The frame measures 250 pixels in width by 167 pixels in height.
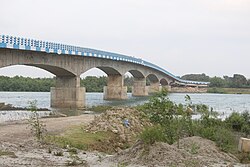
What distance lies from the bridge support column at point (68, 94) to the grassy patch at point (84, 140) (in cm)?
2970

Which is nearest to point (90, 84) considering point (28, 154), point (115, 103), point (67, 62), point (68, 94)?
point (115, 103)

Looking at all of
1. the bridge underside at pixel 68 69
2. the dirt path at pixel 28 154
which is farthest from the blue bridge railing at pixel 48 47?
the dirt path at pixel 28 154

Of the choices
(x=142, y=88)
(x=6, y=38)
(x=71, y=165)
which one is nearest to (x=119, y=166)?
(x=71, y=165)

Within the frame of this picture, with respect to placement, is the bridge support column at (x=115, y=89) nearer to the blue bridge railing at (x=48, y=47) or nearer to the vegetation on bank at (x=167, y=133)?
the blue bridge railing at (x=48, y=47)

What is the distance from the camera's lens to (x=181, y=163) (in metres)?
13.0

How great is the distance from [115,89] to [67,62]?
27.7 metres

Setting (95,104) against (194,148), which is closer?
(194,148)

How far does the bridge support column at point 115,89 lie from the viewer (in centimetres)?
7719

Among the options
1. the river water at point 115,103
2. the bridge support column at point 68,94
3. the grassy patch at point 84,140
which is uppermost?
the bridge support column at point 68,94

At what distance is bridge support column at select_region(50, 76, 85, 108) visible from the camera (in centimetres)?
5272

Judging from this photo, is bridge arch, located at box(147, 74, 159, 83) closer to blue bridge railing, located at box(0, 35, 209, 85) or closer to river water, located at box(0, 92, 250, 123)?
river water, located at box(0, 92, 250, 123)

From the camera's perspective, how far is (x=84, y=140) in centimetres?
2033

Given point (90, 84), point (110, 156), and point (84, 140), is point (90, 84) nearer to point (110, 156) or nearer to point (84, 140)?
point (84, 140)

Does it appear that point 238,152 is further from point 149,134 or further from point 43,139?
point 43,139
